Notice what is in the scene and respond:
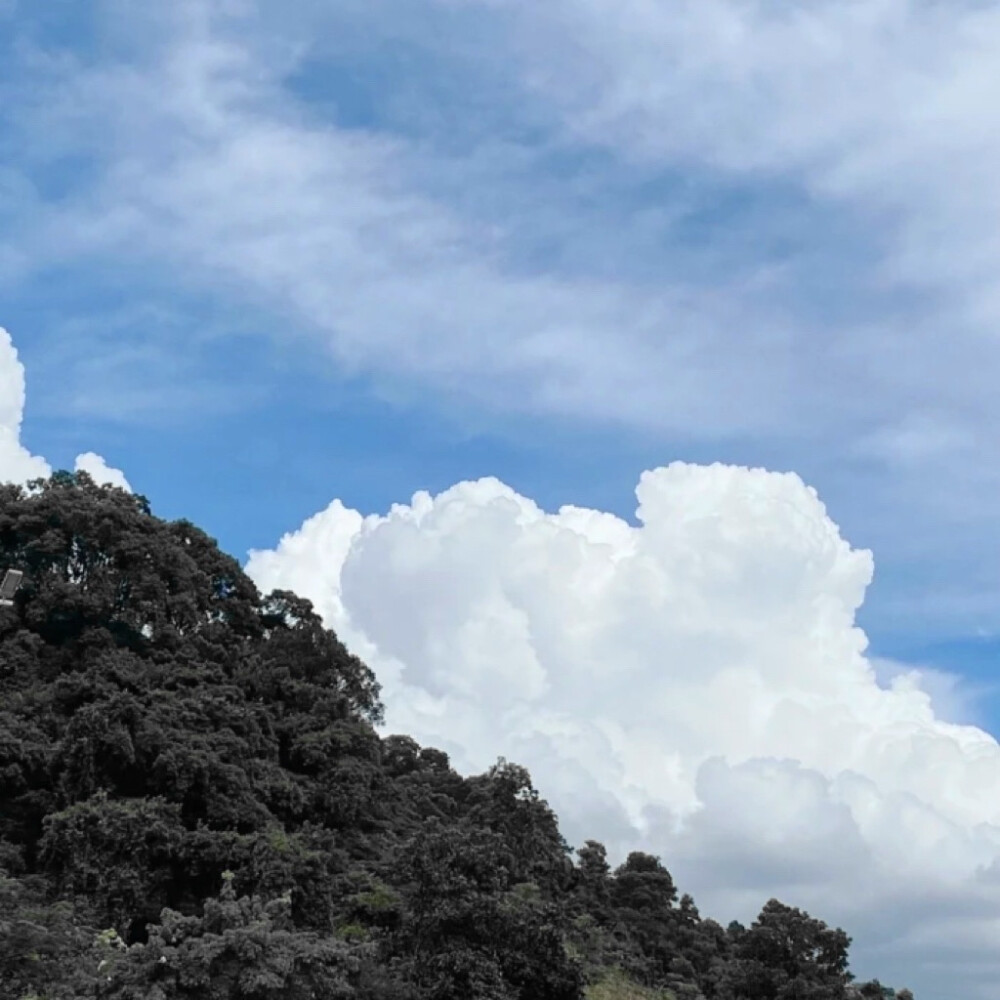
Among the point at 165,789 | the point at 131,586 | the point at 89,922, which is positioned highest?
the point at 131,586

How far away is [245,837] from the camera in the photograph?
34.4 m

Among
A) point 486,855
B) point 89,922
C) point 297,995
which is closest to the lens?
point 297,995

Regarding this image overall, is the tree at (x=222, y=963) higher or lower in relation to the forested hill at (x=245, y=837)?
lower

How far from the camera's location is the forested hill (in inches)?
836

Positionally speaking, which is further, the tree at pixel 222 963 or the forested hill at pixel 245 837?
the forested hill at pixel 245 837

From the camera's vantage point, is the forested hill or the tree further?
the forested hill

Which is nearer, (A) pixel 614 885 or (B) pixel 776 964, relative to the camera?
(B) pixel 776 964

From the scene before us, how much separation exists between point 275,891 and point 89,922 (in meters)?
4.89

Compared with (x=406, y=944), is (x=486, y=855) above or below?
above

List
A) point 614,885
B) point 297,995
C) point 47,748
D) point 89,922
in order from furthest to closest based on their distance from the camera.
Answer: point 614,885
point 47,748
point 89,922
point 297,995

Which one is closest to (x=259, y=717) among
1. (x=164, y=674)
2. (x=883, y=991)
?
(x=164, y=674)

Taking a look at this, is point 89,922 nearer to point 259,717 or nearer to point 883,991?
point 259,717

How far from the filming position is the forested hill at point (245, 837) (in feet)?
69.7

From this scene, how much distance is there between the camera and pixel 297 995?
787 inches
